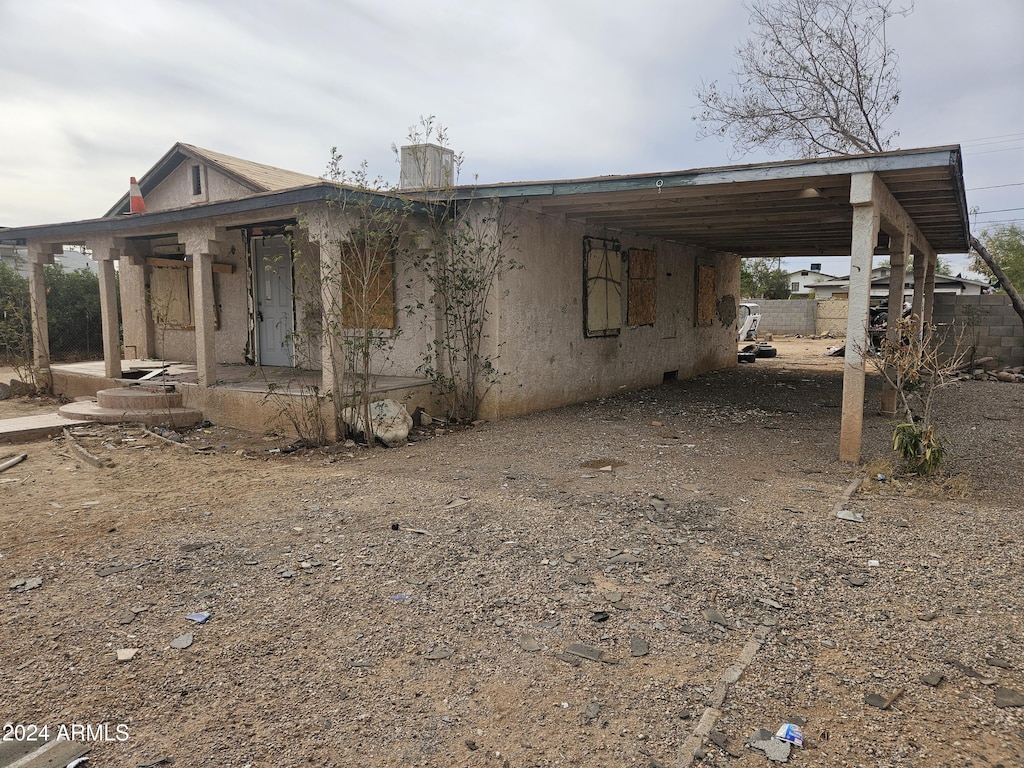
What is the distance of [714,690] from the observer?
97.6 inches

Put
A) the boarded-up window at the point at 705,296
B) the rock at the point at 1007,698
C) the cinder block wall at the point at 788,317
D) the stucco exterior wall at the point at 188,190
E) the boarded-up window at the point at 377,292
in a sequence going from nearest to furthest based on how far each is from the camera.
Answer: the rock at the point at 1007,698 → the boarded-up window at the point at 377,292 → the stucco exterior wall at the point at 188,190 → the boarded-up window at the point at 705,296 → the cinder block wall at the point at 788,317

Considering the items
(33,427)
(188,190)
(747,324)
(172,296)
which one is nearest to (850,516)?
(33,427)

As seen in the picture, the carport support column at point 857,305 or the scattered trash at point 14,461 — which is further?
the scattered trash at point 14,461

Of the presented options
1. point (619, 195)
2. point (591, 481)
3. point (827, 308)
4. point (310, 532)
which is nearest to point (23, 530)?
point (310, 532)

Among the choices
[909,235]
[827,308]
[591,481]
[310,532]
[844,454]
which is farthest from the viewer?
[827,308]

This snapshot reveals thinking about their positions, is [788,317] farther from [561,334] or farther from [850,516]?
[850,516]

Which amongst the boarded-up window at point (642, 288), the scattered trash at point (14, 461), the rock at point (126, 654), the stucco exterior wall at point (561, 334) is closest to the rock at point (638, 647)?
the rock at point (126, 654)

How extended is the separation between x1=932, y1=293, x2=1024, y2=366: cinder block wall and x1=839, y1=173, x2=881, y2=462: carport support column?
9307mm

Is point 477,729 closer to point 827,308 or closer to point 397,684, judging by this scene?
point 397,684

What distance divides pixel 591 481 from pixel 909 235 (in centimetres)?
630

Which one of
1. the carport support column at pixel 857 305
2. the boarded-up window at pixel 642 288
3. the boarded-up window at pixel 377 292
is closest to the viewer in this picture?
the carport support column at pixel 857 305

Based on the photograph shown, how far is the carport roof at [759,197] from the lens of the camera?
6000mm

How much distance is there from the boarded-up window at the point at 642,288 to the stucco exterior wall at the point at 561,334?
0.55ft

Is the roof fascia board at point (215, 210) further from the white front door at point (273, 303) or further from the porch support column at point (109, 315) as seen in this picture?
the white front door at point (273, 303)
